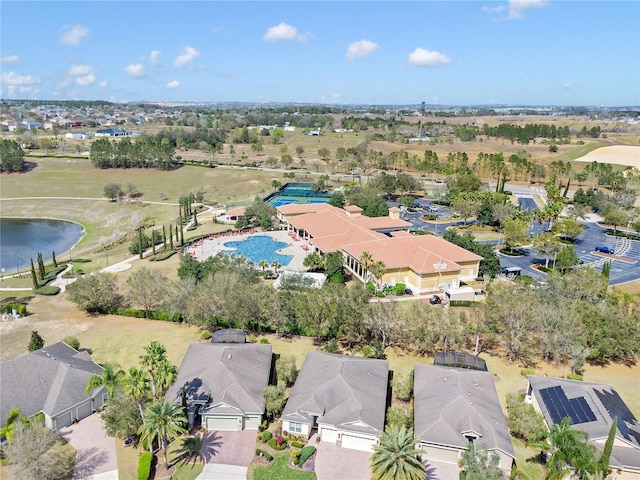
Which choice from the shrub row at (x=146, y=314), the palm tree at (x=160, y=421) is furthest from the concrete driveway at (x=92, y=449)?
the shrub row at (x=146, y=314)

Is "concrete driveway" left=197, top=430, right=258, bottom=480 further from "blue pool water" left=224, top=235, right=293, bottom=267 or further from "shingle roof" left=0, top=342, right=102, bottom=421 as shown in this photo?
"blue pool water" left=224, top=235, right=293, bottom=267

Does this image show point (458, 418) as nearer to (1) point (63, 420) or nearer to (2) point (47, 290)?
(1) point (63, 420)

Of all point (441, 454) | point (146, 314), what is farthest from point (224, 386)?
point (146, 314)

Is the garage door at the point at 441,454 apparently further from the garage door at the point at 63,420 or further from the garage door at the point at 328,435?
the garage door at the point at 63,420

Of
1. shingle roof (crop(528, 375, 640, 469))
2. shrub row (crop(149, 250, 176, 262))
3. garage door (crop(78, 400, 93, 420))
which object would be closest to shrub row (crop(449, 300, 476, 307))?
shingle roof (crop(528, 375, 640, 469))

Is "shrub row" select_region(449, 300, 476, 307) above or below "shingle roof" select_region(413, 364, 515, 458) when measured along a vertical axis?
below

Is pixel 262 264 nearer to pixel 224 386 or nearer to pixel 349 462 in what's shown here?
pixel 224 386

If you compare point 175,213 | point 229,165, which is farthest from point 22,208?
point 229,165
